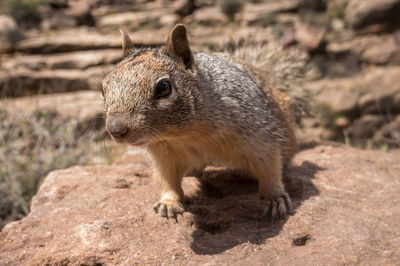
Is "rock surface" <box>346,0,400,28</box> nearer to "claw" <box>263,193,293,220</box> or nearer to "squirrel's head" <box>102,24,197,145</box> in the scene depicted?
"claw" <box>263,193,293,220</box>

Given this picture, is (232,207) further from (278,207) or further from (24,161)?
(24,161)

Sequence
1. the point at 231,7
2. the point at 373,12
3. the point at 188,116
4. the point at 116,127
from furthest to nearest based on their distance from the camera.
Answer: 1. the point at 231,7
2. the point at 373,12
3. the point at 188,116
4. the point at 116,127

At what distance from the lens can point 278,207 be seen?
13.4 feet

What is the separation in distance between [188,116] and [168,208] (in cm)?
110

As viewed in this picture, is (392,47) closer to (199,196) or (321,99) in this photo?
(321,99)

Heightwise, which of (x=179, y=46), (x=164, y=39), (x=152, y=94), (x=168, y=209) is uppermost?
(x=179, y=46)

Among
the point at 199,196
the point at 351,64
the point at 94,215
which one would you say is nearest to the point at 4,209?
the point at 94,215

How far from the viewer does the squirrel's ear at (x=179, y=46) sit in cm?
386

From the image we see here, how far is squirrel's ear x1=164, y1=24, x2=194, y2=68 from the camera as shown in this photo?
3857 mm

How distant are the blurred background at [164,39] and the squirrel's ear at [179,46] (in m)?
5.06

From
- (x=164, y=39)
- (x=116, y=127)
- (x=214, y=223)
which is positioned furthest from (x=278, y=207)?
(x=164, y=39)

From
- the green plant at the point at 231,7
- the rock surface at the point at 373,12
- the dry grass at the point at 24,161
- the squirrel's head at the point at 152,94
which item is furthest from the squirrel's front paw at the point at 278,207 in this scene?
the green plant at the point at 231,7

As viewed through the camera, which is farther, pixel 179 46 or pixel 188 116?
pixel 179 46

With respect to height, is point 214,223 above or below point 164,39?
below
